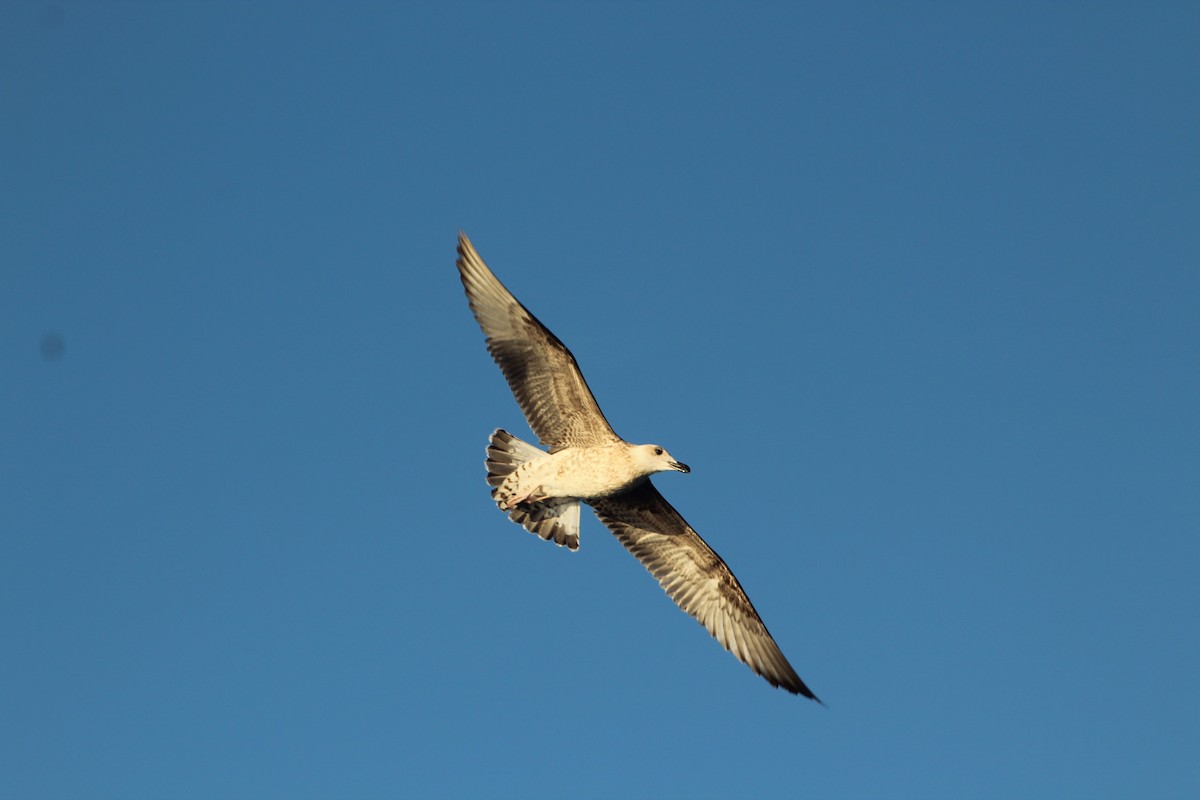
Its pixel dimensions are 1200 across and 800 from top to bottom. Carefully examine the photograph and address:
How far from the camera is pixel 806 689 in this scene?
15852 mm

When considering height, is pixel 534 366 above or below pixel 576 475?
above

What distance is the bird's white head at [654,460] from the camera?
48.0ft

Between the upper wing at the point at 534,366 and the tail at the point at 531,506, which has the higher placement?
the upper wing at the point at 534,366

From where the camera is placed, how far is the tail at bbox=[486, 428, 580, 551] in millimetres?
15219

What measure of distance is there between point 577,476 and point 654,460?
94 cm

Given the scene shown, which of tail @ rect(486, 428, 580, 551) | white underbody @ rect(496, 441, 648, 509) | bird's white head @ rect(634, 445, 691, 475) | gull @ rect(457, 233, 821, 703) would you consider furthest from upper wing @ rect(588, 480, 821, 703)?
bird's white head @ rect(634, 445, 691, 475)

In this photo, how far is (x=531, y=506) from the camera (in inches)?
608

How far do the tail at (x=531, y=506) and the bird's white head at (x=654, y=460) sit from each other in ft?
3.83

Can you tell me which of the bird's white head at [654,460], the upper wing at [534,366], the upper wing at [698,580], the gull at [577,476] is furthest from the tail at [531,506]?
the bird's white head at [654,460]

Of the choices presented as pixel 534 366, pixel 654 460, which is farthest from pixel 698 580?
pixel 534 366

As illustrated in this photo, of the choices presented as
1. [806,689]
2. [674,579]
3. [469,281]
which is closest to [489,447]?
[469,281]

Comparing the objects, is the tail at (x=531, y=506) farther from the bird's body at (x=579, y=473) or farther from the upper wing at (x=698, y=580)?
the upper wing at (x=698, y=580)

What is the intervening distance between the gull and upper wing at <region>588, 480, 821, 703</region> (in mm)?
13

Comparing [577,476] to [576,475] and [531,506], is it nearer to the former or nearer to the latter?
[576,475]
